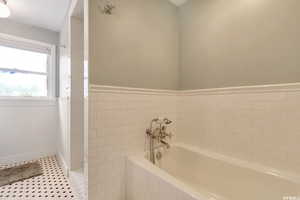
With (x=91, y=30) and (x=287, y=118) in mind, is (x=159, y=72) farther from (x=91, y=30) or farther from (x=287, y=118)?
(x=287, y=118)

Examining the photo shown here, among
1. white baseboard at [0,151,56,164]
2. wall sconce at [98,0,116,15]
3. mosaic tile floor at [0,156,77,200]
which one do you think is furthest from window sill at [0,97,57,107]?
wall sconce at [98,0,116,15]

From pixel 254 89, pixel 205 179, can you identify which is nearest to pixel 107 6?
pixel 254 89

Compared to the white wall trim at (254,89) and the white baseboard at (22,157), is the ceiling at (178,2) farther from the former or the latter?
the white baseboard at (22,157)

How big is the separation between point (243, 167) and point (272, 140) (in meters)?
0.34

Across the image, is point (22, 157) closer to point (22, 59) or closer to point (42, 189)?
point (42, 189)

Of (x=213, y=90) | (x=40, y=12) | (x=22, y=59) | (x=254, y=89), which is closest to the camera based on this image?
(x=254, y=89)

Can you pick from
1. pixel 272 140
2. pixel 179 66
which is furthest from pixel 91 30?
pixel 272 140

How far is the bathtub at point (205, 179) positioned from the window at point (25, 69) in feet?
8.24

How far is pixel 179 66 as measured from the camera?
1982mm

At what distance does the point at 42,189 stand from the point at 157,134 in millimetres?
1511

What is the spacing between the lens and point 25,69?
260 cm

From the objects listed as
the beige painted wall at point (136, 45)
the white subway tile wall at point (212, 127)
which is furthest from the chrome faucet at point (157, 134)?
the beige painted wall at point (136, 45)

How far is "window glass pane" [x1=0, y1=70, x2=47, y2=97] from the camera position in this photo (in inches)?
95.3

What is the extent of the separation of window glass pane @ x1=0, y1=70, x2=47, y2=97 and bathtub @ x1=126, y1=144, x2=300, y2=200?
2490mm
